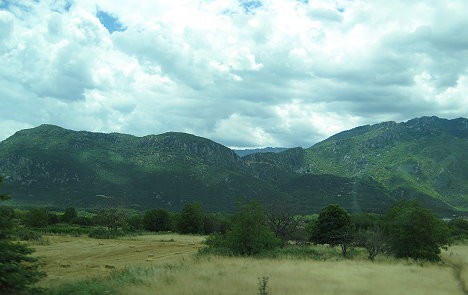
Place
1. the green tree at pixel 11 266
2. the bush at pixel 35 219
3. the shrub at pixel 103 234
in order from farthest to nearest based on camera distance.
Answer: the bush at pixel 35 219 < the shrub at pixel 103 234 < the green tree at pixel 11 266

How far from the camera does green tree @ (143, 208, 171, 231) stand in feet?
350

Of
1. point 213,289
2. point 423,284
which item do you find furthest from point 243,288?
point 423,284

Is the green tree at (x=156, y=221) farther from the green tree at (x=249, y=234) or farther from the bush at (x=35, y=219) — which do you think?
the green tree at (x=249, y=234)

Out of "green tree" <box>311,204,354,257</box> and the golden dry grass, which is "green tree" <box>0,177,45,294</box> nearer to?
the golden dry grass

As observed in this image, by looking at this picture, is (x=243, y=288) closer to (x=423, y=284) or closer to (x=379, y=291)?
(x=379, y=291)

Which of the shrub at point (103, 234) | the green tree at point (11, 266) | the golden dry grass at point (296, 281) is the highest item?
the green tree at point (11, 266)

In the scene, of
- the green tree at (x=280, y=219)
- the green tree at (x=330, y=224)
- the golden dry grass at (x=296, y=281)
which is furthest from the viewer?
the green tree at (x=330, y=224)

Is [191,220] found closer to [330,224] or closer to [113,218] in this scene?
[113,218]

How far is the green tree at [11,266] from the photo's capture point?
17453 mm

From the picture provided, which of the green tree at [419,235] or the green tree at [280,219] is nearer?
the green tree at [419,235]

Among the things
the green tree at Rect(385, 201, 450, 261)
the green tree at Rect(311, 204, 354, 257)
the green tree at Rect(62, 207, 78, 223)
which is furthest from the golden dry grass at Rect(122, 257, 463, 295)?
the green tree at Rect(62, 207, 78, 223)

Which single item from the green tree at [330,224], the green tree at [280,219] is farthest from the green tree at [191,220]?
the green tree at [280,219]

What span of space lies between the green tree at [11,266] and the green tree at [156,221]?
88937mm

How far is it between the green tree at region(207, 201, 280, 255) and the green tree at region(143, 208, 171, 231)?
218 ft
